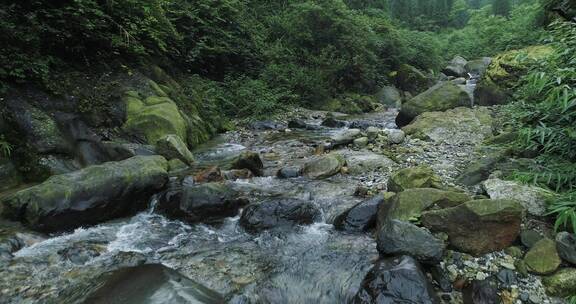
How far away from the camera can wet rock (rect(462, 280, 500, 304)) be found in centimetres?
363

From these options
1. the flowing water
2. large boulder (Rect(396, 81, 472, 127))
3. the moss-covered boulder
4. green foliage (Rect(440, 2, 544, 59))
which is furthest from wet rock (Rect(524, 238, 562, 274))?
green foliage (Rect(440, 2, 544, 59))

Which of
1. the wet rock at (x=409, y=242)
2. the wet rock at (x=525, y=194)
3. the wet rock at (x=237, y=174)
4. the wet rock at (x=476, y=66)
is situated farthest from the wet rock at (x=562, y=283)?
the wet rock at (x=476, y=66)

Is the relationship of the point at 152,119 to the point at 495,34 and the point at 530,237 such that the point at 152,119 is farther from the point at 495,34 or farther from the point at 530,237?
the point at 495,34

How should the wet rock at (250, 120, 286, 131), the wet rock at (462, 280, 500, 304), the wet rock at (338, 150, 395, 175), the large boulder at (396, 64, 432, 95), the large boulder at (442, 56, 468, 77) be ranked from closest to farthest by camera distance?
the wet rock at (462, 280, 500, 304) < the wet rock at (338, 150, 395, 175) < the wet rock at (250, 120, 286, 131) < the large boulder at (396, 64, 432, 95) < the large boulder at (442, 56, 468, 77)

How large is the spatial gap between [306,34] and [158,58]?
7886 mm

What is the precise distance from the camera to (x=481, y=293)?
368cm

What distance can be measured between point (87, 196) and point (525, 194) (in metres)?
5.67

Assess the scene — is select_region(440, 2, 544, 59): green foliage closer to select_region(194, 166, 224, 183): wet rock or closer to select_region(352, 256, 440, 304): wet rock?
→ select_region(194, 166, 224, 183): wet rock

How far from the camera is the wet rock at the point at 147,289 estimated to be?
11.6 ft

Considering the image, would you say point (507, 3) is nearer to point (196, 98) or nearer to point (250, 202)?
point (196, 98)

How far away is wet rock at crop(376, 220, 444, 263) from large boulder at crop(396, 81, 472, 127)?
8175 millimetres

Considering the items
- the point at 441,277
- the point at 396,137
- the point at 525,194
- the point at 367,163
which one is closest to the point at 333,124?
the point at 396,137

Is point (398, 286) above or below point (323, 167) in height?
above

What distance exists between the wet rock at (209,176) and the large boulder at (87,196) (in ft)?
2.73
